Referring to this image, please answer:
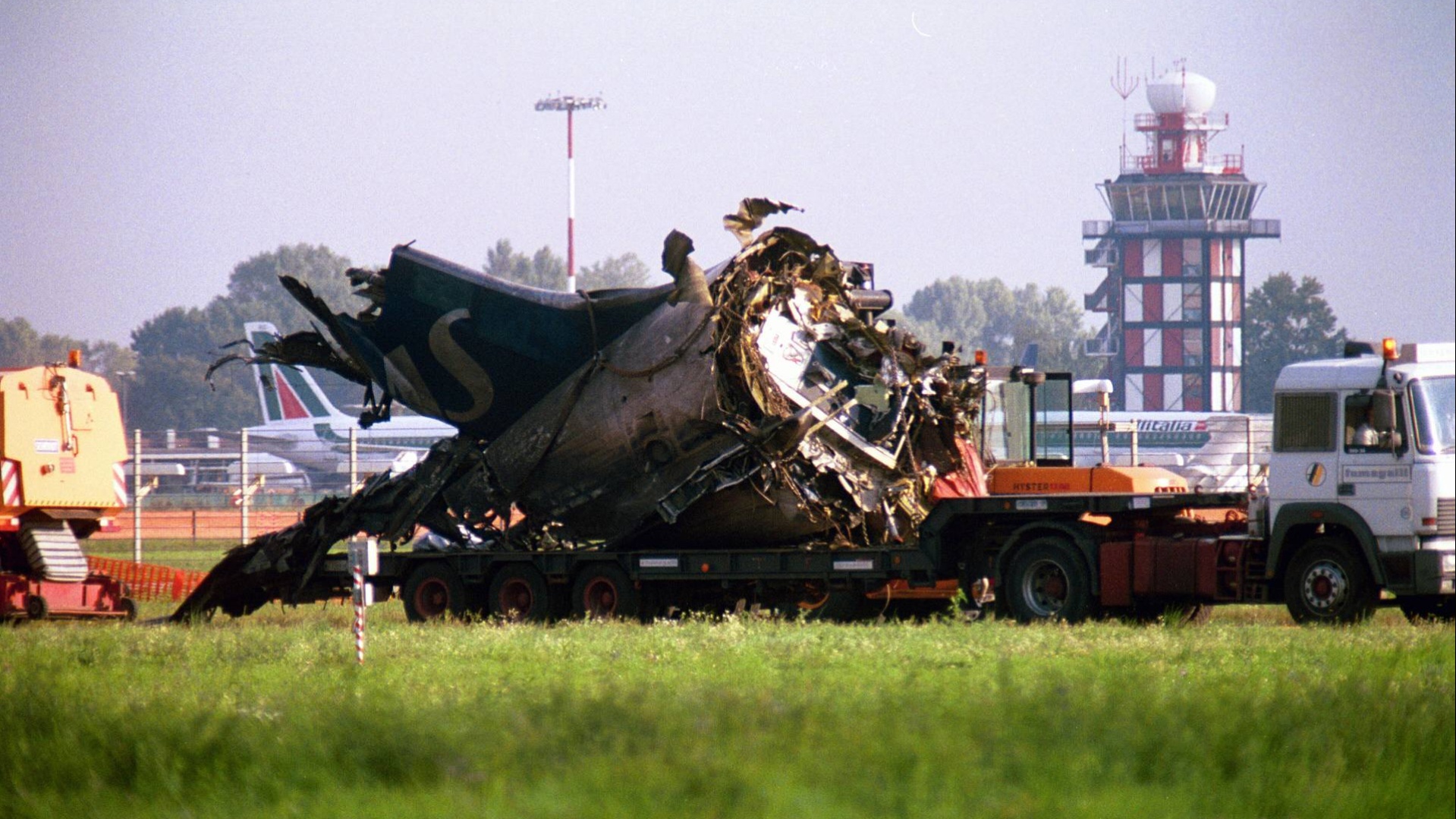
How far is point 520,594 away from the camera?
2253 centimetres

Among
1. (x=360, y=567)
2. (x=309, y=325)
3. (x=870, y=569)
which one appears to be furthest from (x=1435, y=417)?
(x=309, y=325)

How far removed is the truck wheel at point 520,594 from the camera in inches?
873

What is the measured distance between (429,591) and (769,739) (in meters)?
15.1

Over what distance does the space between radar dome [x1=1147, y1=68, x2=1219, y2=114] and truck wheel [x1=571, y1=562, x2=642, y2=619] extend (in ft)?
373

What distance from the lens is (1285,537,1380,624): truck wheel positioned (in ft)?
57.4

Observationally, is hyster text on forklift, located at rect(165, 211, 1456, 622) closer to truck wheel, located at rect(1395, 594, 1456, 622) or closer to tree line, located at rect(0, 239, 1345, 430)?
truck wheel, located at rect(1395, 594, 1456, 622)

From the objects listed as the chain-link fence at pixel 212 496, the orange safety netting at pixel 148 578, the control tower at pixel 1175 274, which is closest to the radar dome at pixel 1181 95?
the control tower at pixel 1175 274

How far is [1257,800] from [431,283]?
15509mm

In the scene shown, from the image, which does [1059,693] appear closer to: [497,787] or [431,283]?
[497,787]

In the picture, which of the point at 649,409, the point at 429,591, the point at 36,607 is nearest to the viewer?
the point at 649,409

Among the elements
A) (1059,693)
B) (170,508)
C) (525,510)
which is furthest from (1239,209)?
(1059,693)

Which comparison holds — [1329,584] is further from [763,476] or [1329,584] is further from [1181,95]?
[1181,95]

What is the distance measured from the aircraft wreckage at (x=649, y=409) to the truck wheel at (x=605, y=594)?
1.15ft

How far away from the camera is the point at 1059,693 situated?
32.1 feet
